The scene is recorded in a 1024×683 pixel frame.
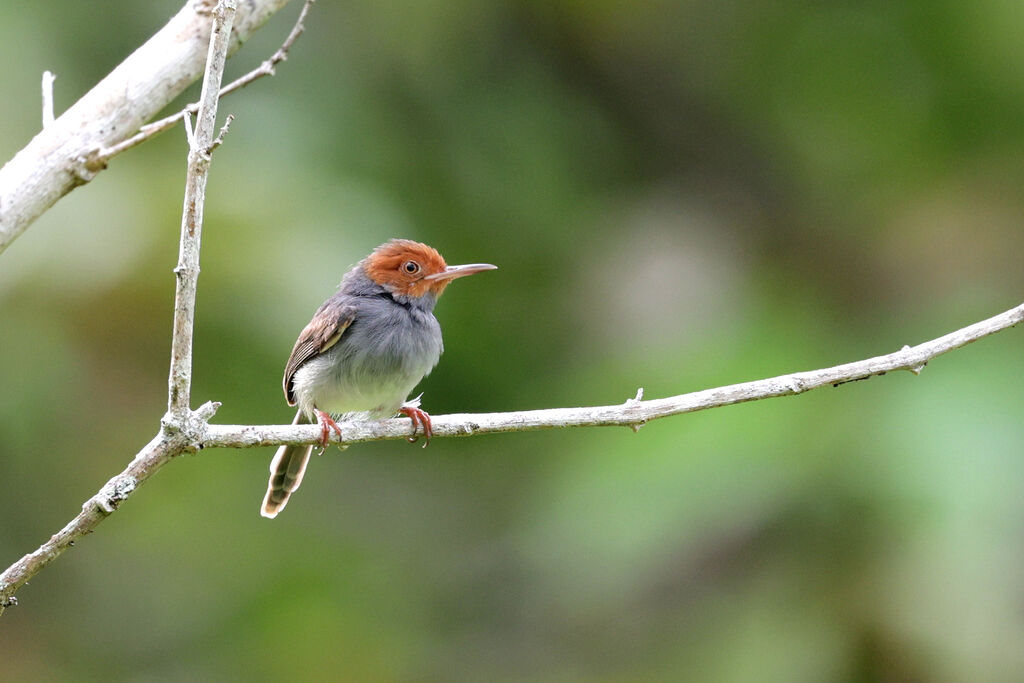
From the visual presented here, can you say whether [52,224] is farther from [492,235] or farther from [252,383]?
[492,235]

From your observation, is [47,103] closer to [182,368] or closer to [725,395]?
[182,368]

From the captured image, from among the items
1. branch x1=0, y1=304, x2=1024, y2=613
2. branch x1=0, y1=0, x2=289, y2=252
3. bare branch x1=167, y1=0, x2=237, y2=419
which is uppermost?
branch x1=0, y1=0, x2=289, y2=252

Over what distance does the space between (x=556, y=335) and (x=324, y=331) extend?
11.0ft

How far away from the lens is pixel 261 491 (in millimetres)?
7930

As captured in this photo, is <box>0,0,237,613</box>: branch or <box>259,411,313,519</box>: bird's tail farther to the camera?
<box>259,411,313,519</box>: bird's tail

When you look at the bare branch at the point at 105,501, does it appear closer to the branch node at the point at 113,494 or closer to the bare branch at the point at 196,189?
the branch node at the point at 113,494

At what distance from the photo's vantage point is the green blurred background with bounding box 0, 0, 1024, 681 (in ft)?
20.7

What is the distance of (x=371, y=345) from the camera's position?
459 centimetres

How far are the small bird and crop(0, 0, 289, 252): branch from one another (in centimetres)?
143

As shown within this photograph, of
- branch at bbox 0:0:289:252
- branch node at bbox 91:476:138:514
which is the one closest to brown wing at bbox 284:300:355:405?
branch at bbox 0:0:289:252

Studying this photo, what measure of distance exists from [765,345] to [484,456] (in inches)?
93.3

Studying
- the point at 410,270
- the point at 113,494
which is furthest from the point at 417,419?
the point at 113,494

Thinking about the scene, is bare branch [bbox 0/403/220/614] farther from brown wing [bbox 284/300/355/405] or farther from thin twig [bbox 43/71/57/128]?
brown wing [bbox 284/300/355/405]

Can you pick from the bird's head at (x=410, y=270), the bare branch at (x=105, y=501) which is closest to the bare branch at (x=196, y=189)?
the bare branch at (x=105, y=501)
